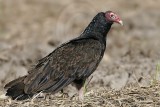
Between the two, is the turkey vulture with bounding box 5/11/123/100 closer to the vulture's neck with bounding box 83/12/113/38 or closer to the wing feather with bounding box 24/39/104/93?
the wing feather with bounding box 24/39/104/93

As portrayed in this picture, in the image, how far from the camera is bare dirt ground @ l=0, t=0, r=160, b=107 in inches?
285

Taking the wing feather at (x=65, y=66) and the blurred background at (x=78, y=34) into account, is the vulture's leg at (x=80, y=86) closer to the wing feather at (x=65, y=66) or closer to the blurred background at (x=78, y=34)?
the wing feather at (x=65, y=66)

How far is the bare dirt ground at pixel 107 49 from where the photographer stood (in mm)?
7246

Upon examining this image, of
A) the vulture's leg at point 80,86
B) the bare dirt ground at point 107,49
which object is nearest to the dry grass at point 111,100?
the bare dirt ground at point 107,49

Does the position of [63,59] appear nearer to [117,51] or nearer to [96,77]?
[96,77]

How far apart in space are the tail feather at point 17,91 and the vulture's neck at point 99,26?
3.80 feet

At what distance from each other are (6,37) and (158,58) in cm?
503

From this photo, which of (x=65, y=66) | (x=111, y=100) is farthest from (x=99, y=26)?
(x=111, y=100)

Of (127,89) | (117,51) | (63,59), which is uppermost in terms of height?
(117,51)

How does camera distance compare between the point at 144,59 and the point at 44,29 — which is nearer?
the point at 144,59

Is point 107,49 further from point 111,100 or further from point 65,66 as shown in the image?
point 111,100

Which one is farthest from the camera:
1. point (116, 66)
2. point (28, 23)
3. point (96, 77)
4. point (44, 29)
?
point (28, 23)

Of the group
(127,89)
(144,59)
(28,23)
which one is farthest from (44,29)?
(127,89)

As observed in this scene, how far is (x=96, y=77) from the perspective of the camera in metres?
9.90
